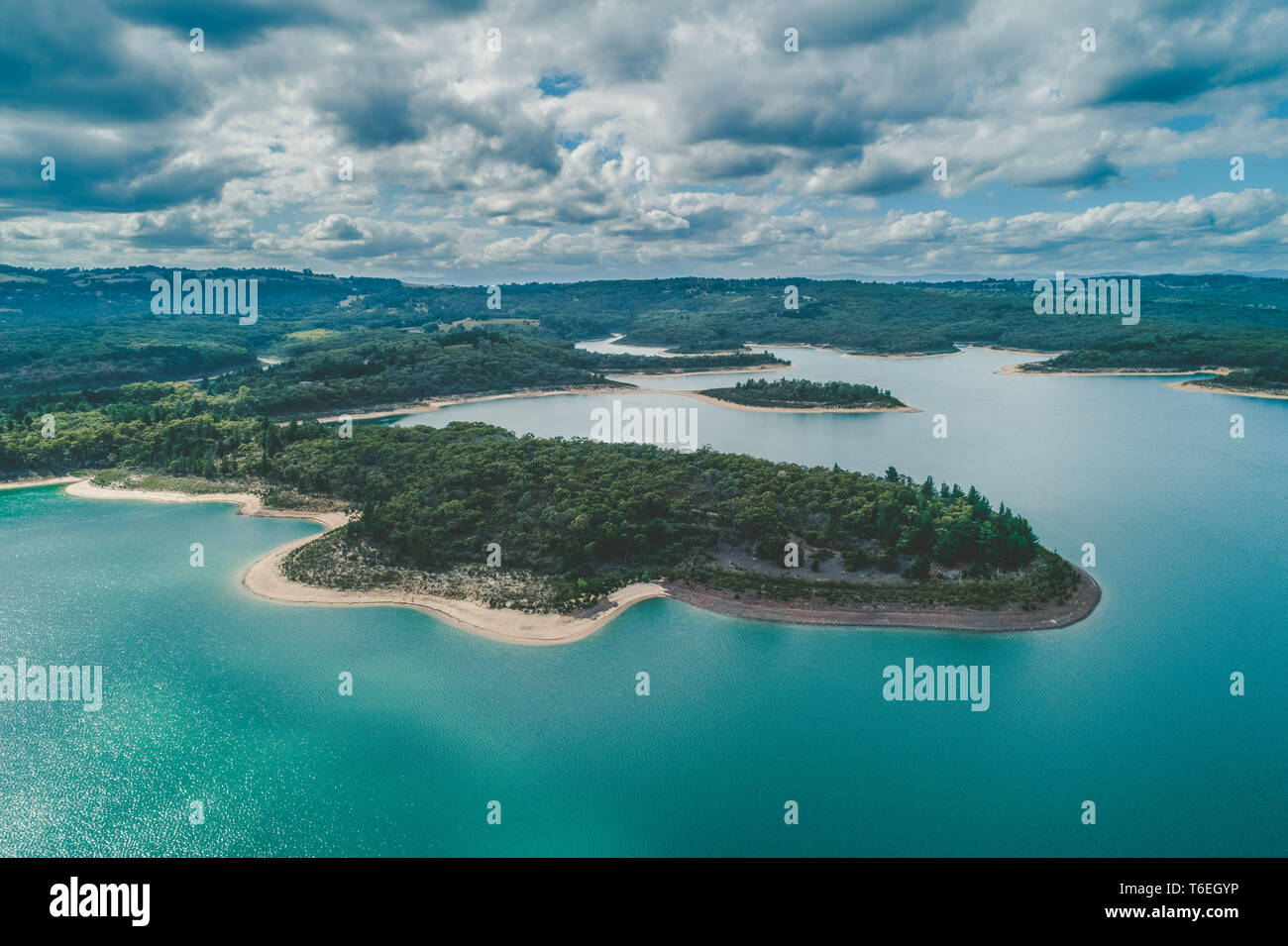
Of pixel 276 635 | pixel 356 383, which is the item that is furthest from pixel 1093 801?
pixel 356 383

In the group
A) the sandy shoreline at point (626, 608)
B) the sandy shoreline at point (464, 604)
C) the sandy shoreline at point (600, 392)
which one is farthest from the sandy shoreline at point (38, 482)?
the sandy shoreline at point (626, 608)

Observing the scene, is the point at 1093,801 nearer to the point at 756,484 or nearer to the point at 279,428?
the point at 756,484

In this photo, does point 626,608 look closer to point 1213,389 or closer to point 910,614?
point 910,614

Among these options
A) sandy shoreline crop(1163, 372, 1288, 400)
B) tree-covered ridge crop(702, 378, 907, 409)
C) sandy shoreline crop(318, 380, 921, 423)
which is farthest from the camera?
sandy shoreline crop(1163, 372, 1288, 400)

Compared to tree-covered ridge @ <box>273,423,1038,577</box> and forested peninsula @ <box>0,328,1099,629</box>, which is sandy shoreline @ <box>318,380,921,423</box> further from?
tree-covered ridge @ <box>273,423,1038,577</box>
